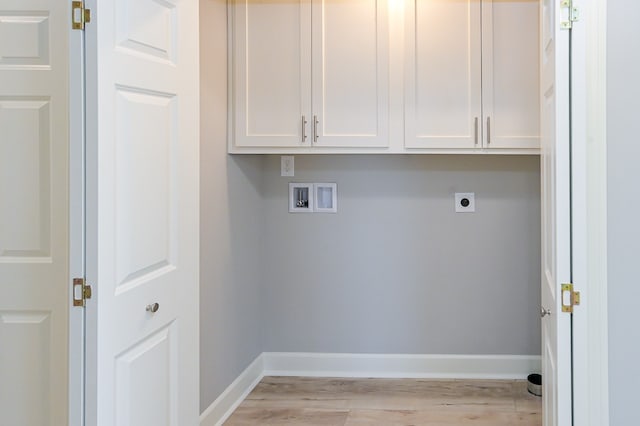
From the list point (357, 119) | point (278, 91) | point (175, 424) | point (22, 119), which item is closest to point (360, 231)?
point (357, 119)

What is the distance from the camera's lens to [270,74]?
124 inches

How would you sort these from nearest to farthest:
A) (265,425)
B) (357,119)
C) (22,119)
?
(22,119), (265,425), (357,119)

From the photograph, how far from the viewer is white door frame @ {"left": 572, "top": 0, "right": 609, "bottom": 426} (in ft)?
5.41

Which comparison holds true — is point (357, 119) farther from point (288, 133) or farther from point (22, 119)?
point (22, 119)

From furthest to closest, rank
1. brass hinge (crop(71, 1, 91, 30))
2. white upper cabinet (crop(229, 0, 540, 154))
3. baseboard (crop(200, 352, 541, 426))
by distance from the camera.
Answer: baseboard (crop(200, 352, 541, 426)) → white upper cabinet (crop(229, 0, 540, 154)) → brass hinge (crop(71, 1, 91, 30))

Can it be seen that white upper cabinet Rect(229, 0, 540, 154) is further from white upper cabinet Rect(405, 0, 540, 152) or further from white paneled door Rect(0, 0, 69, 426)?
white paneled door Rect(0, 0, 69, 426)

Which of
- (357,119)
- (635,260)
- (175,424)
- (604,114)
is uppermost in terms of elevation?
(357,119)

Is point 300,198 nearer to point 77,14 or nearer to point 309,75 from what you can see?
point 309,75

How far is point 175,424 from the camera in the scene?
205cm

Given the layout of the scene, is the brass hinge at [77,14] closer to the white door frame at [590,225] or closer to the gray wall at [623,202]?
the white door frame at [590,225]

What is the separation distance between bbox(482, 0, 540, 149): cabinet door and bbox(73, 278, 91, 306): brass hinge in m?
2.24

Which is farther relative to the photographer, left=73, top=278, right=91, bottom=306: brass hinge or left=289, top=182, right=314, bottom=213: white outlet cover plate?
left=289, top=182, right=314, bottom=213: white outlet cover plate

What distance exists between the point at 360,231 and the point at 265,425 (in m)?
1.30

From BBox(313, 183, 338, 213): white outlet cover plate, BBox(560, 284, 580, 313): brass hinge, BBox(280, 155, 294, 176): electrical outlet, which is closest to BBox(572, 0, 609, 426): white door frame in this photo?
BBox(560, 284, 580, 313): brass hinge
